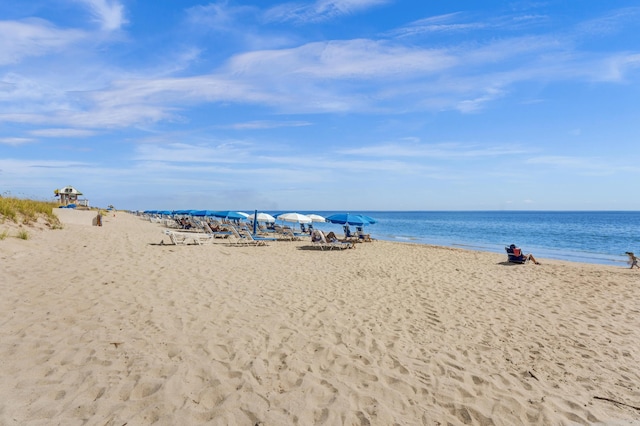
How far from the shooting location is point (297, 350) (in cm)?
410

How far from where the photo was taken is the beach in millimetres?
3004

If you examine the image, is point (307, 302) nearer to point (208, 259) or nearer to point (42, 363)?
point (42, 363)

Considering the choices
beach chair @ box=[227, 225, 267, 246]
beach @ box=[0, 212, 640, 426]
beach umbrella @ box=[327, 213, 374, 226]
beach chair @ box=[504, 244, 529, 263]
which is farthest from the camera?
beach umbrella @ box=[327, 213, 374, 226]

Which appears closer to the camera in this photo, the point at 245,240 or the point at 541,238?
the point at 245,240

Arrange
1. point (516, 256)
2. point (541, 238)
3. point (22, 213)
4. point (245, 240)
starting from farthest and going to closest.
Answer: point (541, 238) < point (245, 240) < point (516, 256) < point (22, 213)

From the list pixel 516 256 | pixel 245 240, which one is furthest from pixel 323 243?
pixel 516 256

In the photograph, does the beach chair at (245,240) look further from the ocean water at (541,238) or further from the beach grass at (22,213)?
the ocean water at (541,238)

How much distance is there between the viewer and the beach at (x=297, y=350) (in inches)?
118

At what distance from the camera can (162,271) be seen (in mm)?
7676

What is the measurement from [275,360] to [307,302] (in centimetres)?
225

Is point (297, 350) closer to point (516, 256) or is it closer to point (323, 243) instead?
point (323, 243)

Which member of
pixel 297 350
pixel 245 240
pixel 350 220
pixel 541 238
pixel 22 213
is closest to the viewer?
pixel 297 350

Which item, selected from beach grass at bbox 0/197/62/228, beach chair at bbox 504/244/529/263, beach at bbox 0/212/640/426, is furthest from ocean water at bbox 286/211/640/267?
beach grass at bbox 0/197/62/228

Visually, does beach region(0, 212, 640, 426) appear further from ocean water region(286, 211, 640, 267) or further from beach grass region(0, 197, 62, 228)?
ocean water region(286, 211, 640, 267)
